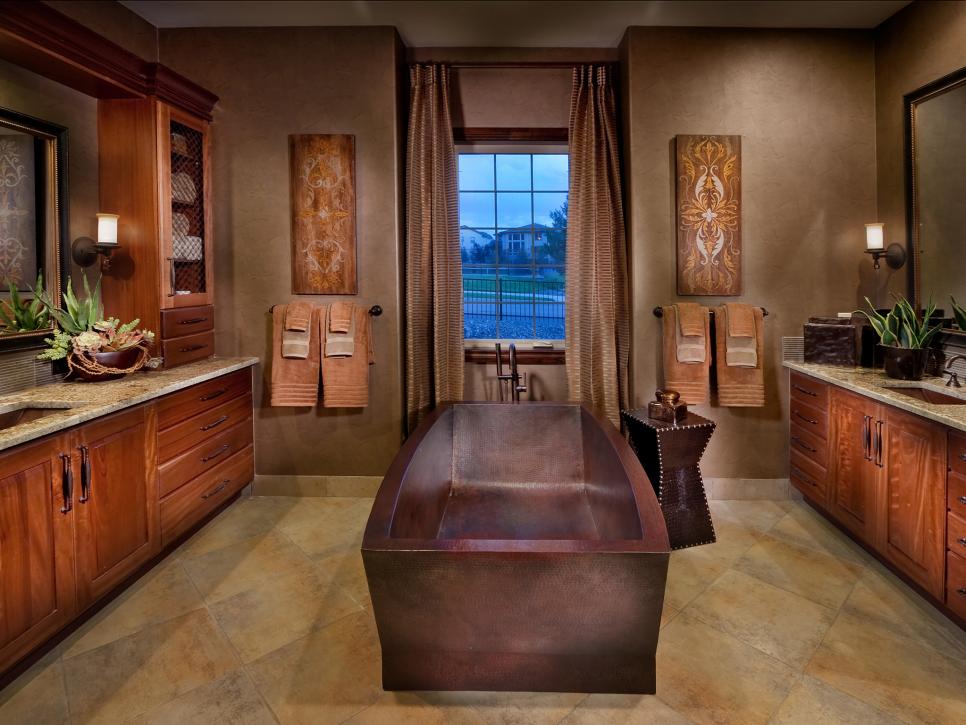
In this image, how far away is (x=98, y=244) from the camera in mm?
2672

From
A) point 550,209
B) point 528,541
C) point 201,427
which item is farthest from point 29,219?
point 550,209

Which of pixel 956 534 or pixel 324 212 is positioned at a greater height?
pixel 324 212

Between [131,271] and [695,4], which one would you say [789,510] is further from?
[131,271]

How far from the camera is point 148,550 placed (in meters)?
2.43

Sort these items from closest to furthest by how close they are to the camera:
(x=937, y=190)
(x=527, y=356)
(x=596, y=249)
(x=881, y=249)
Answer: (x=937, y=190) < (x=881, y=249) < (x=596, y=249) < (x=527, y=356)

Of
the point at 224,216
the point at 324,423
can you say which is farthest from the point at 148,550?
the point at 224,216

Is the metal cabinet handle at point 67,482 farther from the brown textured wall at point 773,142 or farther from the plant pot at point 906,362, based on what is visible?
the plant pot at point 906,362

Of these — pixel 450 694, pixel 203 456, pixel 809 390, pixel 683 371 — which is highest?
pixel 683 371

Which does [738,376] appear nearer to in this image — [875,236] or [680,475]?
[680,475]

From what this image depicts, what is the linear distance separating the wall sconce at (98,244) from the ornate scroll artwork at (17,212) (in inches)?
8.8

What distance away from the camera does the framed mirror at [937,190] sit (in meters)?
2.66

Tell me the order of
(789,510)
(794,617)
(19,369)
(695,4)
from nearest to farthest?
(794,617) < (19,369) < (695,4) < (789,510)

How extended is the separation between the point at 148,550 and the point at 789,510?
3.25 meters

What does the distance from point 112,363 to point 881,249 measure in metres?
3.91
